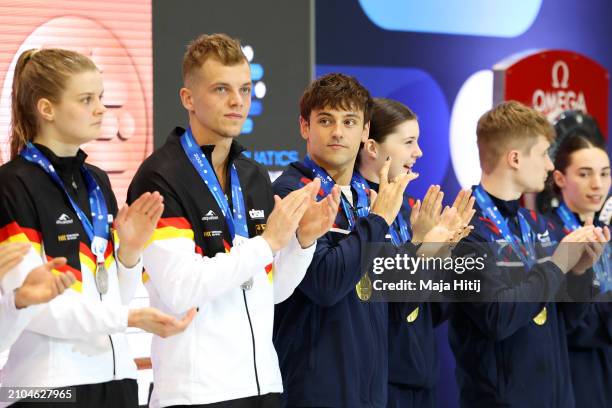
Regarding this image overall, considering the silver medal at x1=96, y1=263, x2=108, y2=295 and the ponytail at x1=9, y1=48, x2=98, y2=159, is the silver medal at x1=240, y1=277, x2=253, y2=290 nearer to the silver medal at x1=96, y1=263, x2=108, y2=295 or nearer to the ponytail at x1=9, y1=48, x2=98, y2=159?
the silver medal at x1=96, y1=263, x2=108, y2=295

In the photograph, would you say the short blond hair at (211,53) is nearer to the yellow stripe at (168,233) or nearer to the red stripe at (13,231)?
the yellow stripe at (168,233)

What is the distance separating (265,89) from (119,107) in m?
0.78

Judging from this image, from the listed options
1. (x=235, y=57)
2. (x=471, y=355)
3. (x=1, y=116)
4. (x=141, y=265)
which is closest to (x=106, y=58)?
(x=1, y=116)

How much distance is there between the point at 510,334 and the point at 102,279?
81.8 inches

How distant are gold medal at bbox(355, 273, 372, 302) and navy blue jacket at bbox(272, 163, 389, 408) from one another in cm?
4

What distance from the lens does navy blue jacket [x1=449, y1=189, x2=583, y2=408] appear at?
4.33 metres

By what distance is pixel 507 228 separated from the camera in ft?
14.9

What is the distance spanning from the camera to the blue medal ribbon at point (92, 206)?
3.01 m

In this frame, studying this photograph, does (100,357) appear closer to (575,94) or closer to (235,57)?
(235,57)

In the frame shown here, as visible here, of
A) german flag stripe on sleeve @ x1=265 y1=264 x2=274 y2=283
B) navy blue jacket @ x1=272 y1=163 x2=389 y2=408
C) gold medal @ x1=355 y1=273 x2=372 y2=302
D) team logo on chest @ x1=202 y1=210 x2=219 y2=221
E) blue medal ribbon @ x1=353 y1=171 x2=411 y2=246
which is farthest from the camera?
blue medal ribbon @ x1=353 y1=171 x2=411 y2=246

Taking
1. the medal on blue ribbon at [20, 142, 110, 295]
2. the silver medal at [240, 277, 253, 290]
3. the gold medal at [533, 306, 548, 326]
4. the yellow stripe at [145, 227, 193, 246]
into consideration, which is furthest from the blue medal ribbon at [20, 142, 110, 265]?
the gold medal at [533, 306, 548, 326]

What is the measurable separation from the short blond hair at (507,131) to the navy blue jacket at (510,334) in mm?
287

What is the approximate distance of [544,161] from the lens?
4730 mm

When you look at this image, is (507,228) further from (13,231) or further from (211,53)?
(13,231)
